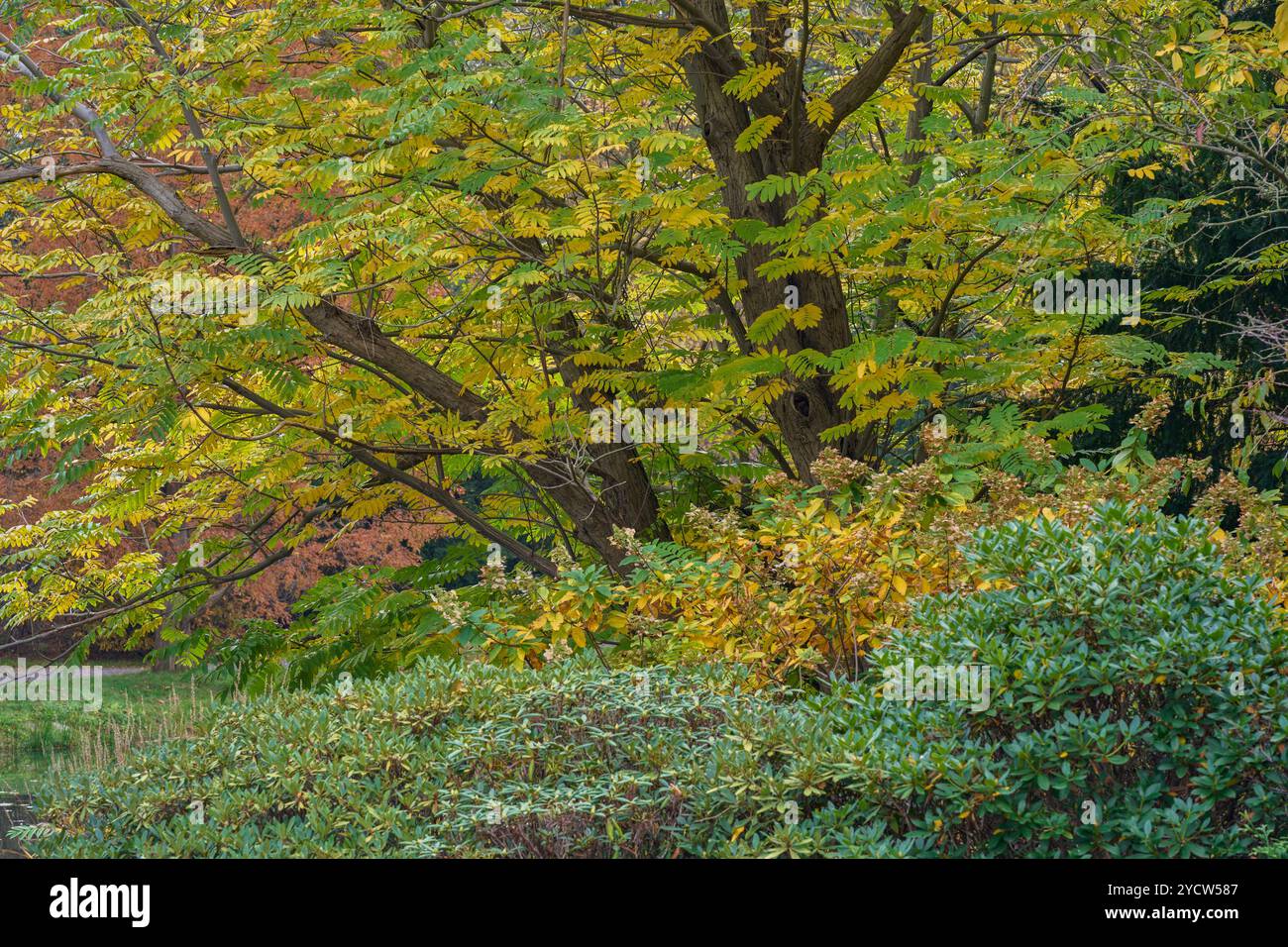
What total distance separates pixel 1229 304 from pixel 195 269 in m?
8.07

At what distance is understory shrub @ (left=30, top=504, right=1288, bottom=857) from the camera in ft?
12.9

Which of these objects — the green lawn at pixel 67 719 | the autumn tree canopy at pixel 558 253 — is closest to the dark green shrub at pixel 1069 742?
the autumn tree canopy at pixel 558 253

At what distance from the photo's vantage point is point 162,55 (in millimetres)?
7707

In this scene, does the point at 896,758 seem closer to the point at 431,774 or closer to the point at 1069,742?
the point at 1069,742
